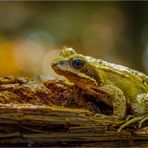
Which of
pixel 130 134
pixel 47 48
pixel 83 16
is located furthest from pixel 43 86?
pixel 83 16

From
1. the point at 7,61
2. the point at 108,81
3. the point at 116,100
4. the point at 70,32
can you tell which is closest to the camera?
the point at 116,100

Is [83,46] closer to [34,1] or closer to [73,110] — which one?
[34,1]

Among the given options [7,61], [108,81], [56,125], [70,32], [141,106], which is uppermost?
[70,32]

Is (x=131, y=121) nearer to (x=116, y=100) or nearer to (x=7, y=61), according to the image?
(x=116, y=100)

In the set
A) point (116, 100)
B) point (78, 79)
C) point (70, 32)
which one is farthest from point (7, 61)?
point (116, 100)

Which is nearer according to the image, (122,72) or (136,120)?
(136,120)

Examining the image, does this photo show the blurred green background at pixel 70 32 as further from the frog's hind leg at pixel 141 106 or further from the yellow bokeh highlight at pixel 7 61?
the frog's hind leg at pixel 141 106

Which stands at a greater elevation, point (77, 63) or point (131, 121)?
point (77, 63)
